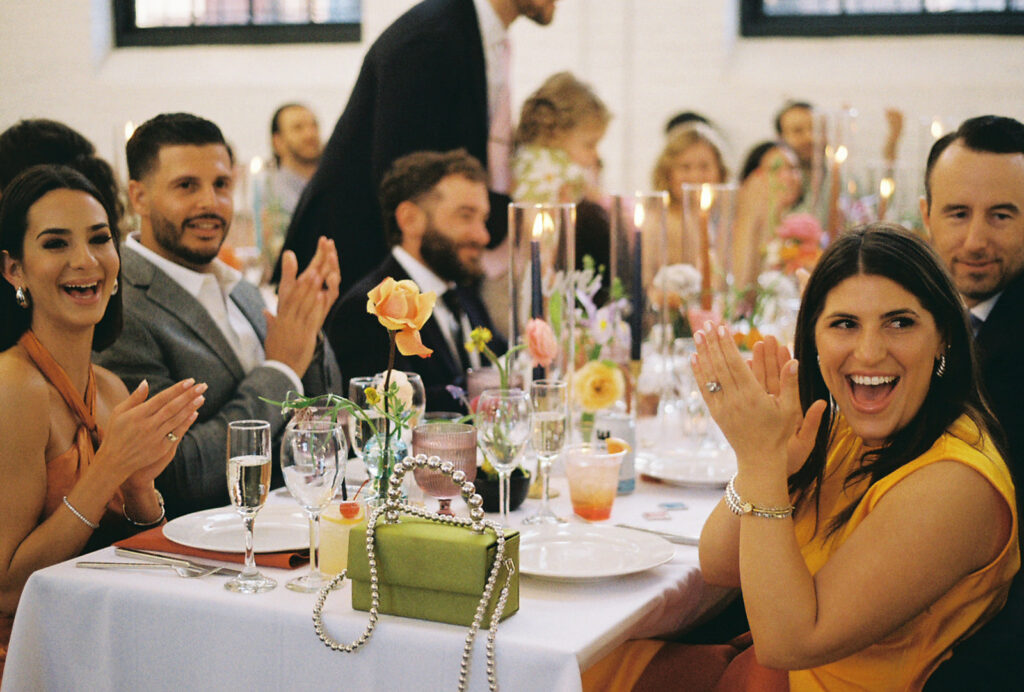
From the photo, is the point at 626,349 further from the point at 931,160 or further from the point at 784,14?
the point at 784,14

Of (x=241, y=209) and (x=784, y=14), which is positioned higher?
(x=784, y=14)

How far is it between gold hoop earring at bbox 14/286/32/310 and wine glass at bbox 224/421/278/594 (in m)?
0.61

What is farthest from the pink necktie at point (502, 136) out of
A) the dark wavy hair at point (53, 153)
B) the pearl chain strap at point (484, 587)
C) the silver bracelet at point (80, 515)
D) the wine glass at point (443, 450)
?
the pearl chain strap at point (484, 587)

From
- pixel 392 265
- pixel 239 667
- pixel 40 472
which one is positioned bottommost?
pixel 239 667

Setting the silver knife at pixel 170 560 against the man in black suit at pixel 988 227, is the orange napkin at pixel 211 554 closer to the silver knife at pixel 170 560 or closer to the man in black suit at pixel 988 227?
the silver knife at pixel 170 560

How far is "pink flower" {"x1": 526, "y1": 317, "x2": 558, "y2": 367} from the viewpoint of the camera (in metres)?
2.31

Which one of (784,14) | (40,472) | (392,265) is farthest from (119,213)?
(784,14)

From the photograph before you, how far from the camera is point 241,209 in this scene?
15.9 feet

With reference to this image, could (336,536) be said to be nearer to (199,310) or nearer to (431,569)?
(431,569)

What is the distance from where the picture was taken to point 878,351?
5.41 feet

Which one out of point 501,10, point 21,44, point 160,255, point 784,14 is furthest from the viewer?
point 784,14

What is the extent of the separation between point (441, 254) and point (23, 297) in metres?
1.68

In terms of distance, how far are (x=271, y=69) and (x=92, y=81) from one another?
214 cm

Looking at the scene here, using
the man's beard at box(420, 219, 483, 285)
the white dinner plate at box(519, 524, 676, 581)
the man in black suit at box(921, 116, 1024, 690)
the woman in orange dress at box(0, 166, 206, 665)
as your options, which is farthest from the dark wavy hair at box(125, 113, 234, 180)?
the man in black suit at box(921, 116, 1024, 690)
